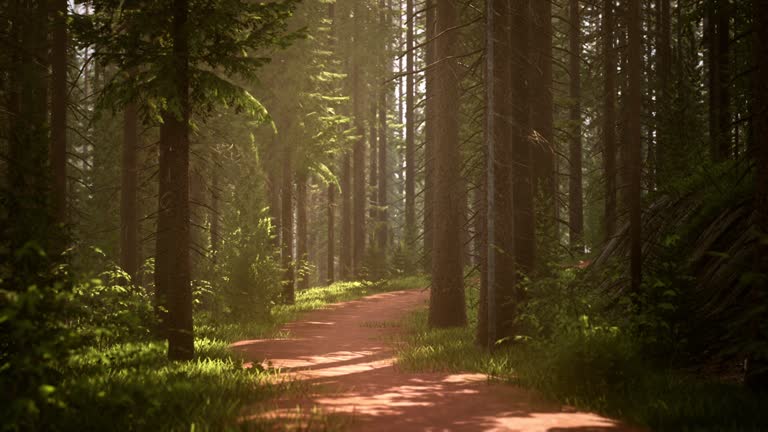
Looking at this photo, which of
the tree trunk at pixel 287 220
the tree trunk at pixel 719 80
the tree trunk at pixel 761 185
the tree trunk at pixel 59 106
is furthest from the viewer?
the tree trunk at pixel 287 220

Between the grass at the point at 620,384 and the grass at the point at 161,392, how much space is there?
3033mm

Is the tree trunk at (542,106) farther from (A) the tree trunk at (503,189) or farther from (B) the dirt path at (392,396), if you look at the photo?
(B) the dirt path at (392,396)

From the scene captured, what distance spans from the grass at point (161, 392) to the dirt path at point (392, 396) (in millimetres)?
469

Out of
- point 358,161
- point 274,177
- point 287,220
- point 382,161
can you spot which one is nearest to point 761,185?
point 287,220

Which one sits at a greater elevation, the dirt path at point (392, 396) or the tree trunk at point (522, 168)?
the tree trunk at point (522, 168)

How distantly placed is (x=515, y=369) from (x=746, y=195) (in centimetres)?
514

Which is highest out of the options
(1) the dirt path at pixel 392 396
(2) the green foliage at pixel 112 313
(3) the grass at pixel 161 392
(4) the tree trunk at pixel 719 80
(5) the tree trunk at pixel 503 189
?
(4) the tree trunk at pixel 719 80

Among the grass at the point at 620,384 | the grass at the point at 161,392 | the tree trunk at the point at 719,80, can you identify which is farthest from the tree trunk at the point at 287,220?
the tree trunk at the point at 719,80

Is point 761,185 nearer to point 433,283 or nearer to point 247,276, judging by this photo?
point 433,283

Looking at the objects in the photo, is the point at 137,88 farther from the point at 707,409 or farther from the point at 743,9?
the point at 743,9

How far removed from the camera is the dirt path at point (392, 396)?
6.03 m

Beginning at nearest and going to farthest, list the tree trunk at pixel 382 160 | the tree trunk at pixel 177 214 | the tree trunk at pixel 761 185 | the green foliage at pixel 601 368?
the green foliage at pixel 601 368 → the tree trunk at pixel 761 185 → the tree trunk at pixel 177 214 → the tree trunk at pixel 382 160

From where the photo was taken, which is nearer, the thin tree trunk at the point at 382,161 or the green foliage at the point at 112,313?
the green foliage at the point at 112,313

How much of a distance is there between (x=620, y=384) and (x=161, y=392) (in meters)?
5.77
